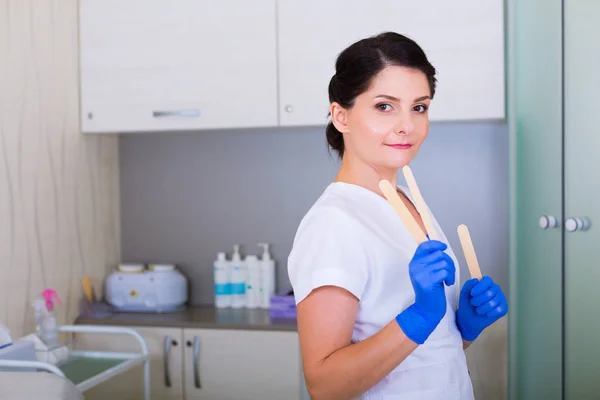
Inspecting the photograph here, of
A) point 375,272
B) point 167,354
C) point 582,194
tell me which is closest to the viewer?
point 375,272

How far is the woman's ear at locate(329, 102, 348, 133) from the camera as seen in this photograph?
1234 millimetres

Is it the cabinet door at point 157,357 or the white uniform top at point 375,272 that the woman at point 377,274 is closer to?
the white uniform top at point 375,272

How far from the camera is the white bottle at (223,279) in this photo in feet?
8.89

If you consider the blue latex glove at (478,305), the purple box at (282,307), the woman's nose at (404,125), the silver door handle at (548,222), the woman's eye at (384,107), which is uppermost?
the woman's eye at (384,107)

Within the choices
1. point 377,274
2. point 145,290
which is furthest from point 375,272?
point 145,290

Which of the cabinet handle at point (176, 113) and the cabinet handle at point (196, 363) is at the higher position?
the cabinet handle at point (176, 113)

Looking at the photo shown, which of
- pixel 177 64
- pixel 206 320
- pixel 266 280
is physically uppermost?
pixel 177 64

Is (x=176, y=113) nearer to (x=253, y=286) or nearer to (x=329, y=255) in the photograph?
(x=253, y=286)

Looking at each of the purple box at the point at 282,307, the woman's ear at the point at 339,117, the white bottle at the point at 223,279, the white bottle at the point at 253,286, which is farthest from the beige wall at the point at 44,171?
the woman's ear at the point at 339,117

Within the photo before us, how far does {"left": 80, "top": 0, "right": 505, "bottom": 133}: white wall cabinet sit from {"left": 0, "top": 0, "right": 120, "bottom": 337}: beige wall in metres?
0.12

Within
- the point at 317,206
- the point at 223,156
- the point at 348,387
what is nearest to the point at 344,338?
the point at 348,387

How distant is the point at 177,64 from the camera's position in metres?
2.51

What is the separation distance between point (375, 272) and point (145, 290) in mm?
1696

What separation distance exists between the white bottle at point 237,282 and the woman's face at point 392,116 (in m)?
1.56
